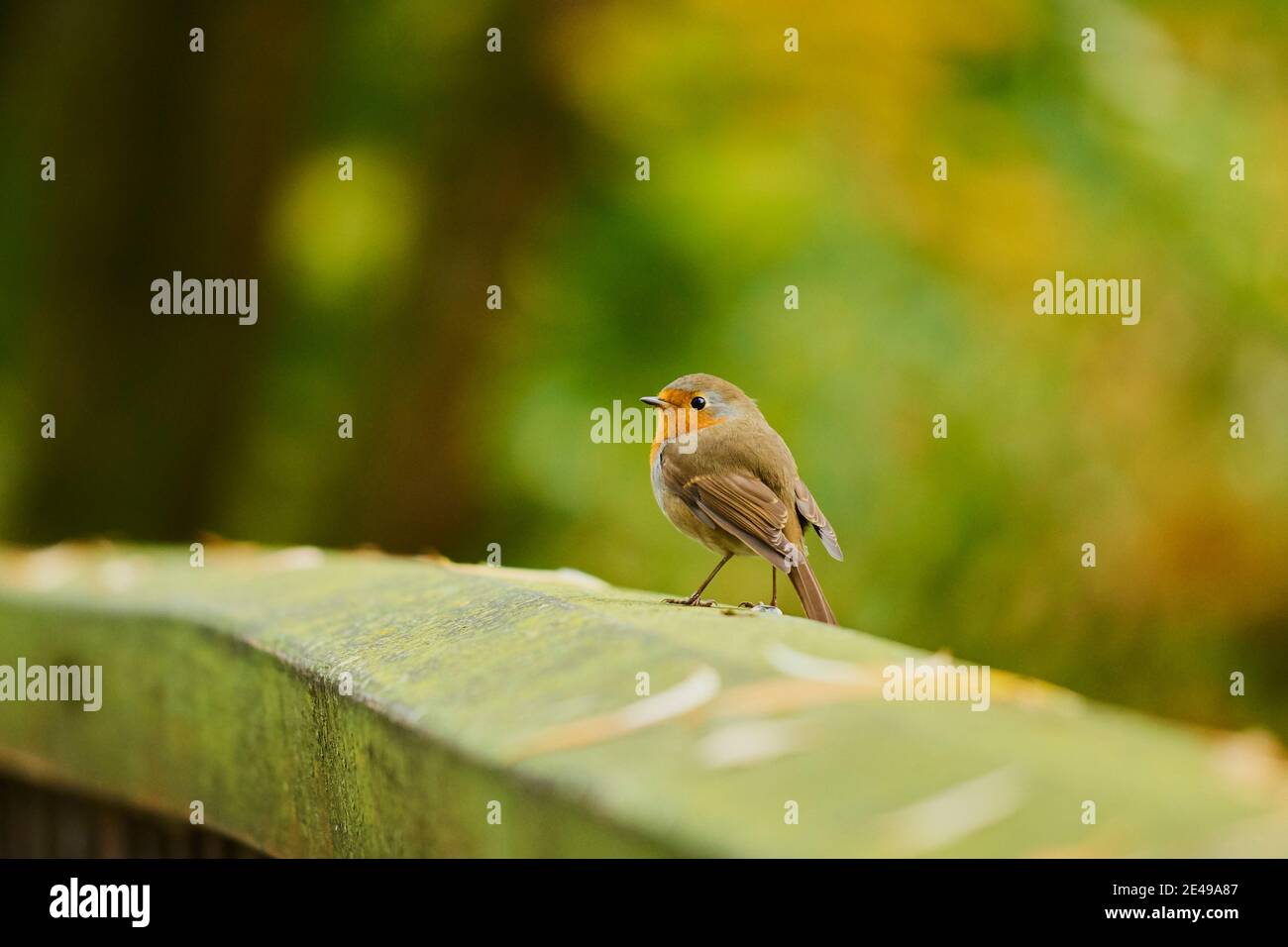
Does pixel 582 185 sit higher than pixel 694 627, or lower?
higher

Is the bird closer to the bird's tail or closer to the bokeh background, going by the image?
the bird's tail

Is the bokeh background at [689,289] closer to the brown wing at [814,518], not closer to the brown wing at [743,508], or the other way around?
the brown wing at [814,518]

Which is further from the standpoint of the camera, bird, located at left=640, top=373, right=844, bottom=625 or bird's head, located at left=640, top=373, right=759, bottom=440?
bird's head, located at left=640, top=373, right=759, bottom=440

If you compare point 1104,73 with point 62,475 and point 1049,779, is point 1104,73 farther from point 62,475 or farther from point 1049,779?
point 1049,779

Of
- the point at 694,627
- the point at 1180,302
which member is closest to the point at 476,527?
the point at 1180,302

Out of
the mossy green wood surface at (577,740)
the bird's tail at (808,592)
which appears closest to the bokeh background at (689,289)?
the bird's tail at (808,592)

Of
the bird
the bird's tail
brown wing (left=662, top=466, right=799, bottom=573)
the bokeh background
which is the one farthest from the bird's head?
the bokeh background
